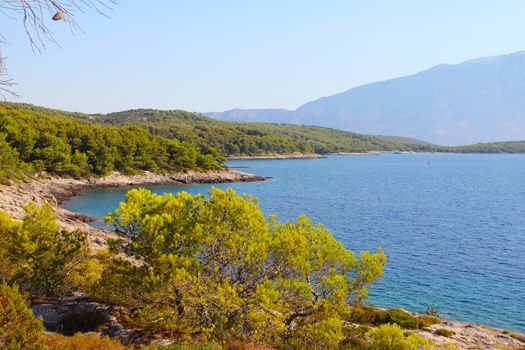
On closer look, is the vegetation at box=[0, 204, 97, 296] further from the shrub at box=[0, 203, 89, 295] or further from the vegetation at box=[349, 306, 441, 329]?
the vegetation at box=[349, 306, 441, 329]

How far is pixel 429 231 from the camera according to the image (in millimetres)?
67938

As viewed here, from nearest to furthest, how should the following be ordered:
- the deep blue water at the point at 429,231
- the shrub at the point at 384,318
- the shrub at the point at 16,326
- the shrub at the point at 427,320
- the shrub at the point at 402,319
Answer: the shrub at the point at 16,326 → the shrub at the point at 402,319 → the shrub at the point at 384,318 → the shrub at the point at 427,320 → the deep blue water at the point at 429,231

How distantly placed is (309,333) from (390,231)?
169 ft

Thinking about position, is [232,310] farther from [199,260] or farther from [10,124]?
[10,124]

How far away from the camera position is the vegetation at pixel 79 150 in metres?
91.2

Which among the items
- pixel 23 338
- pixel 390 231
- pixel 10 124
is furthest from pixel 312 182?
pixel 23 338

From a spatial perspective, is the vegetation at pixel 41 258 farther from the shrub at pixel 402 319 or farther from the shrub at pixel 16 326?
the shrub at pixel 402 319

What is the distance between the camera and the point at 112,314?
22.3 meters

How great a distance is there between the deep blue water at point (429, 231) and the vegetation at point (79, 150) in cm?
1199

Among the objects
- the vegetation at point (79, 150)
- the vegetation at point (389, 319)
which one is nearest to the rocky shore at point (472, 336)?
the vegetation at point (389, 319)

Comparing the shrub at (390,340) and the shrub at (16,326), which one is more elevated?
the shrub at (16,326)

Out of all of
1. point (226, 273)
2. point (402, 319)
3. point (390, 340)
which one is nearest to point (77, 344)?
point (226, 273)

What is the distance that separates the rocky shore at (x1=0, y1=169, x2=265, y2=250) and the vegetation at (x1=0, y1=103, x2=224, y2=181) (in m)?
2.71

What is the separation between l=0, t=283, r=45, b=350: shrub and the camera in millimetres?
10773
